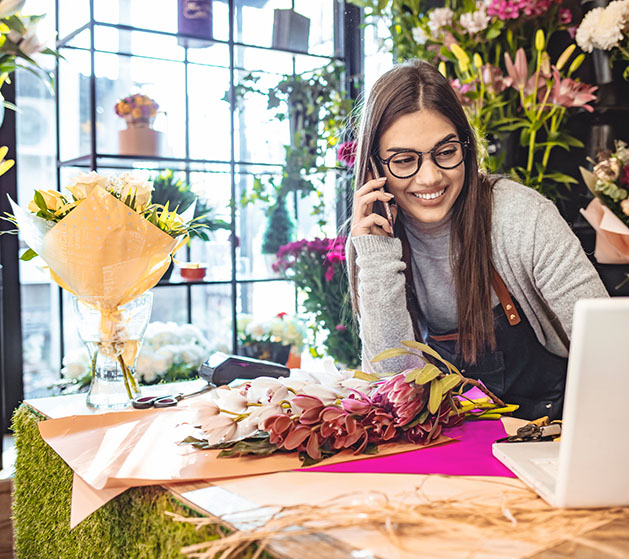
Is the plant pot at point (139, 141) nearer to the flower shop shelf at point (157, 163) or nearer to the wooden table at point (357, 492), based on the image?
the flower shop shelf at point (157, 163)

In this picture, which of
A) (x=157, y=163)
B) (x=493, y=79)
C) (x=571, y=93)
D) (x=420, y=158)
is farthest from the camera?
(x=157, y=163)

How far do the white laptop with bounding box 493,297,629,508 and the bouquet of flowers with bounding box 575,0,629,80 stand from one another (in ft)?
5.54

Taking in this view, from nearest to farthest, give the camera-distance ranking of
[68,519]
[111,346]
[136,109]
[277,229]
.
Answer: [68,519] → [111,346] → [136,109] → [277,229]

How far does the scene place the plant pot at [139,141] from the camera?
9.71 feet

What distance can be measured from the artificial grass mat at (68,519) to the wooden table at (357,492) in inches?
1.0

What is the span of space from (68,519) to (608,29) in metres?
1.93

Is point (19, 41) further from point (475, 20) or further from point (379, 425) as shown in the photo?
point (475, 20)

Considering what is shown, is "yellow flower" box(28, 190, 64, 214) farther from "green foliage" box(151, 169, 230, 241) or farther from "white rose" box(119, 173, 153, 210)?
"green foliage" box(151, 169, 230, 241)

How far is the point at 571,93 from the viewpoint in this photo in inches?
84.0

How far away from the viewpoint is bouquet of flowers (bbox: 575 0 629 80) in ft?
6.43

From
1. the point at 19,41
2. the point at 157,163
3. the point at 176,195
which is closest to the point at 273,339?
the point at 176,195

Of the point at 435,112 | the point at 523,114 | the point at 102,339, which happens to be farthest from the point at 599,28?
the point at 102,339

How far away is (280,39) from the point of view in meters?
3.46

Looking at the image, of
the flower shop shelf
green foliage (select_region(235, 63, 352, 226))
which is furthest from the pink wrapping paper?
green foliage (select_region(235, 63, 352, 226))
